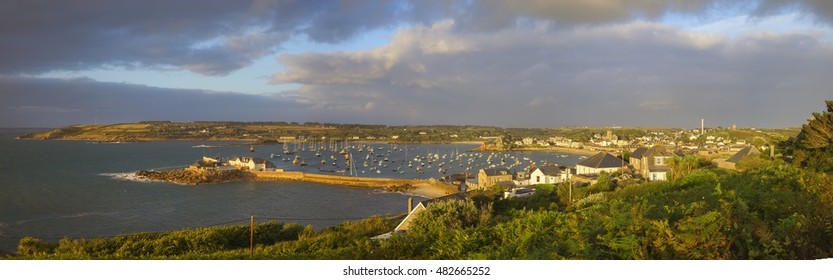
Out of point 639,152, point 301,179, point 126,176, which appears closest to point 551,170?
point 639,152

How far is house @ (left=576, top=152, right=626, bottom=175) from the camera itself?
18188 mm

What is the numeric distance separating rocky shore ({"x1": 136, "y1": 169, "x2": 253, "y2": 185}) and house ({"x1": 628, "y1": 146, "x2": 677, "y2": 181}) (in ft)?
48.4

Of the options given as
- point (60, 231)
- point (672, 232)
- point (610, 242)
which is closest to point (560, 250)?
point (610, 242)

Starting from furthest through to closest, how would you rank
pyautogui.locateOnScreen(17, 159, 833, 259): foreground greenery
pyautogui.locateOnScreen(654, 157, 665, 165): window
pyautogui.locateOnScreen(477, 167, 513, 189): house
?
pyautogui.locateOnScreen(477, 167, 513, 189): house < pyautogui.locateOnScreen(654, 157, 665, 165): window < pyautogui.locateOnScreen(17, 159, 833, 259): foreground greenery

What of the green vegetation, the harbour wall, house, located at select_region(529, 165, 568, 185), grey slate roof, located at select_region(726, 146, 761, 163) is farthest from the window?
the harbour wall

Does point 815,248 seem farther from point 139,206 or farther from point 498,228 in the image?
point 139,206

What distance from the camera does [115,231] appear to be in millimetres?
8008

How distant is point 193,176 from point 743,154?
731 inches

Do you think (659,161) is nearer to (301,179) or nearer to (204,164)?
(204,164)

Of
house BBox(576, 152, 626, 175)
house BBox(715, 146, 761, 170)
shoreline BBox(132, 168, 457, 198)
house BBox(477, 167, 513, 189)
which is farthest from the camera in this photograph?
house BBox(477, 167, 513, 189)

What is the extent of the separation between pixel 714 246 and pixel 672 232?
239mm

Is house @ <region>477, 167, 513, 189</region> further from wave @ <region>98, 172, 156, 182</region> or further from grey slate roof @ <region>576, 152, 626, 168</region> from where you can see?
wave @ <region>98, 172, 156, 182</region>

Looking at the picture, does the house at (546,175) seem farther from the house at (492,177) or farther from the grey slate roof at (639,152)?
the grey slate roof at (639,152)

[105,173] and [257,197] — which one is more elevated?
[105,173]
